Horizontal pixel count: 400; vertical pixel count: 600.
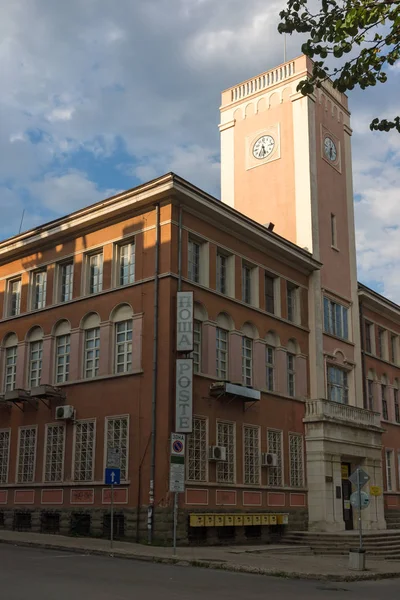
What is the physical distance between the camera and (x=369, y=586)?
15.8 m

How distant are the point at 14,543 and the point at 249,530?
29.5 ft

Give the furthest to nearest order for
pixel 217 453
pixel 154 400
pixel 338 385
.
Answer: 1. pixel 338 385
2. pixel 217 453
3. pixel 154 400

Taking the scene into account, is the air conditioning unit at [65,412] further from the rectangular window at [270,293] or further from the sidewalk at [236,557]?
the rectangular window at [270,293]

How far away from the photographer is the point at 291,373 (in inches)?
Answer: 1250

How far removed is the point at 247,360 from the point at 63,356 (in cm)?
735

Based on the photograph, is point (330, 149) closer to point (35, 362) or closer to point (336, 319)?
point (336, 319)

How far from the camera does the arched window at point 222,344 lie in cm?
2756

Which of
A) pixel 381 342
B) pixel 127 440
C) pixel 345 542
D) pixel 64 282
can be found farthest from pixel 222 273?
pixel 381 342

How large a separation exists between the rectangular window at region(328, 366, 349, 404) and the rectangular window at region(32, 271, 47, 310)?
13.5 m

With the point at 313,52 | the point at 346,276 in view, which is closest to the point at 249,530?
the point at 346,276

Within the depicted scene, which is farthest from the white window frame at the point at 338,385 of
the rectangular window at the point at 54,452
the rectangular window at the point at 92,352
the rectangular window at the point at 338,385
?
the rectangular window at the point at 54,452

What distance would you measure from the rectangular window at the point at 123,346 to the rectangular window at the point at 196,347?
232 centimetres

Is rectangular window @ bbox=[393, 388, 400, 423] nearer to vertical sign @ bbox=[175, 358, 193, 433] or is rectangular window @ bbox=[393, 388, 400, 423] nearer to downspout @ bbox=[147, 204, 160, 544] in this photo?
vertical sign @ bbox=[175, 358, 193, 433]

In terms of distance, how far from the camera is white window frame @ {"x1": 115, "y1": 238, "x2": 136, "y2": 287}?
89.9ft
